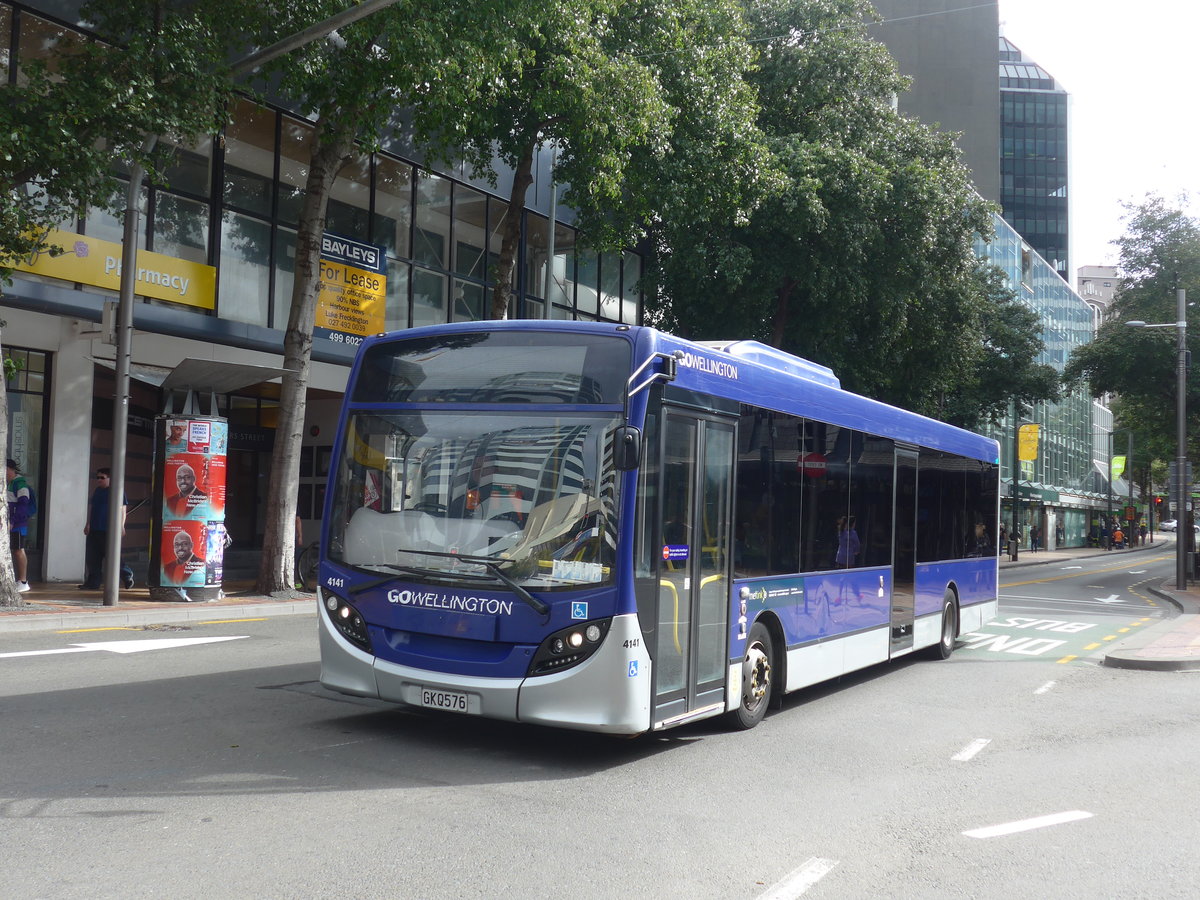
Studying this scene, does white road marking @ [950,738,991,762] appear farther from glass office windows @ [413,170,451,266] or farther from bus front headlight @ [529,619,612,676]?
glass office windows @ [413,170,451,266]

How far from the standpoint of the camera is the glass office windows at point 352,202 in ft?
75.5

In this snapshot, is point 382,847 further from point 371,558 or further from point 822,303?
point 822,303

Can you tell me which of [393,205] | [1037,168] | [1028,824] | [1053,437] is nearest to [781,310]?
[393,205]

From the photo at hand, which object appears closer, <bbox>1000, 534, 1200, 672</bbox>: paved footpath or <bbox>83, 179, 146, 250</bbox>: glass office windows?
<bbox>1000, 534, 1200, 672</bbox>: paved footpath

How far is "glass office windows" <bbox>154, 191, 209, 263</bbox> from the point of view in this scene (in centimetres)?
1956

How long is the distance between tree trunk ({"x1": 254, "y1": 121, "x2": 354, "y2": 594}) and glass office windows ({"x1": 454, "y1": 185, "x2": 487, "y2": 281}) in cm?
828

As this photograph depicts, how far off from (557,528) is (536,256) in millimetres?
23146

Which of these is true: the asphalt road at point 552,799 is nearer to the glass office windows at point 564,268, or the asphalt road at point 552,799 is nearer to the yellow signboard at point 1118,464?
the glass office windows at point 564,268

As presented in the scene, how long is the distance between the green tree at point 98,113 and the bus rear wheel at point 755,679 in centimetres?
974

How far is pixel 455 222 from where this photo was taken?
26.3m

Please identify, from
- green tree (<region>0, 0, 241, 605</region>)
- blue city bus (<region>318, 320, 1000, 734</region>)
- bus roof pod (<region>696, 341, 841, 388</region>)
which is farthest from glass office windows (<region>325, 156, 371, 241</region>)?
blue city bus (<region>318, 320, 1000, 734</region>)

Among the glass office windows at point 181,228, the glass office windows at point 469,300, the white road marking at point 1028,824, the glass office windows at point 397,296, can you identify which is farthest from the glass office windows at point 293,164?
the white road marking at point 1028,824

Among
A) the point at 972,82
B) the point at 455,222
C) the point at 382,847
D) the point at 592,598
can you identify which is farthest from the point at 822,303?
the point at 972,82

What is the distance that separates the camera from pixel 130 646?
1162 centimetres
